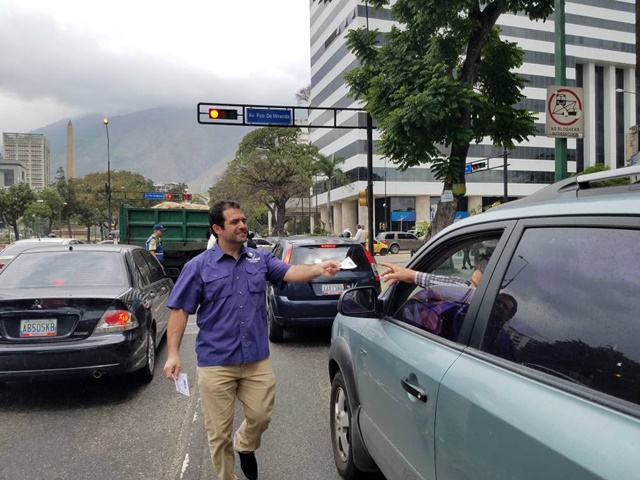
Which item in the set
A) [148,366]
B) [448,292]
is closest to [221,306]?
[448,292]

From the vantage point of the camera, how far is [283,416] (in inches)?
177

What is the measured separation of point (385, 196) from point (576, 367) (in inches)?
2125

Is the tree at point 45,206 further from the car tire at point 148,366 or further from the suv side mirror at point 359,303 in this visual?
the suv side mirror at point 359,303

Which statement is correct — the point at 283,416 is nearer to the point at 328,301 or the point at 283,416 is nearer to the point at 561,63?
the point at 328,301

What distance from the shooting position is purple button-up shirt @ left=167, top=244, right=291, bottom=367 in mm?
2947

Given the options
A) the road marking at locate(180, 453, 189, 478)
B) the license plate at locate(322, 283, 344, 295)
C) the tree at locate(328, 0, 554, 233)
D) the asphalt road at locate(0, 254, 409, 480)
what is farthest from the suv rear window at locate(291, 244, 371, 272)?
the tree at locate(328, 0, 554, 233)

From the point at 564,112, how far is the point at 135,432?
7.37 meters

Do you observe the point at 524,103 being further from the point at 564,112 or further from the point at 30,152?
the point at 30,152

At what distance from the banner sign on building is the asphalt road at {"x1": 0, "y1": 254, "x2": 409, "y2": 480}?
522 centimetres

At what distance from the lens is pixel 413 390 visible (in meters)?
2.04

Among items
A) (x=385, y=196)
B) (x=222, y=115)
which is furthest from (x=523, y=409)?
(x=385, y=196)

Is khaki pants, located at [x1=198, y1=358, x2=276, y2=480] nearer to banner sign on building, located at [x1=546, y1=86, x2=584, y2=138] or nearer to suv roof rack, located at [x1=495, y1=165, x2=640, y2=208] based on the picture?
suv roof rack, located at [x1=495, y1=165, x2=640, y2=208]

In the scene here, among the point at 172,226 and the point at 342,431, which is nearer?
the point at 342,431

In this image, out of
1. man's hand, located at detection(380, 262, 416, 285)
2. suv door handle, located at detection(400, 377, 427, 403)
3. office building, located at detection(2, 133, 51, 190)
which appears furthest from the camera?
office building, located at detection(2, 133, 51, 190)
